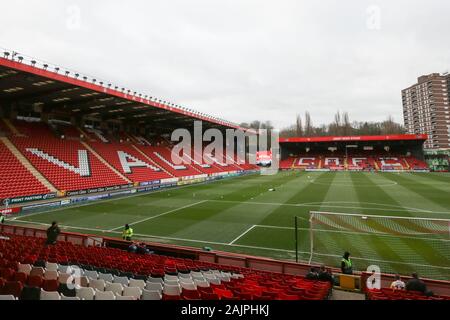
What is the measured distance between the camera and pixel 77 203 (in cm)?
2681

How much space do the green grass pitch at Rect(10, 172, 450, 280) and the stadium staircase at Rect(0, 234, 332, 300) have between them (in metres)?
5.83

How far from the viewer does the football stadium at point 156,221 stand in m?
7.13

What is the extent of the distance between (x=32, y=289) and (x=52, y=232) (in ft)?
24.4

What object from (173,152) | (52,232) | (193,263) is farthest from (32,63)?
(173,152)

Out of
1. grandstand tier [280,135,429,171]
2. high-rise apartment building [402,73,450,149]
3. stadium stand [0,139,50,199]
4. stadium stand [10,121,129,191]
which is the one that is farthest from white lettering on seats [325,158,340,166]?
high-rise apartment building [402,73,450,149]

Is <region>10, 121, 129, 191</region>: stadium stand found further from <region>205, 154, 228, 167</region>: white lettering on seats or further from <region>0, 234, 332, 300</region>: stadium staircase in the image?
<region>205, 154, 228, 167</region>: white lettering on seats

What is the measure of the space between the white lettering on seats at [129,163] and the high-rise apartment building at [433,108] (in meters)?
125

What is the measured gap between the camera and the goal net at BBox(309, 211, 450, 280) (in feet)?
39.1

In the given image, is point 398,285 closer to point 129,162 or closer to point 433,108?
point 129,162

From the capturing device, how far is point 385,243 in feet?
47.9

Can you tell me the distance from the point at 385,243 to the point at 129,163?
32122 millimetres

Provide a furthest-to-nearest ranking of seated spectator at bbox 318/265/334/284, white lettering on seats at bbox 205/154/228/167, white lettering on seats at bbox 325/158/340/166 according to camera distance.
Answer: white lettering on seats at bbox 325/158/340/166 < white lettering on seats at bbox 205/154/228/167 < seated spectator at bbox 318/265/334/284
